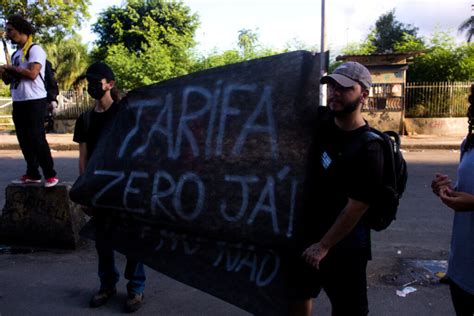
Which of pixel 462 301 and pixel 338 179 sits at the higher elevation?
pixel 338 179

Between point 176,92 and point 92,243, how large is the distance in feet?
9.42

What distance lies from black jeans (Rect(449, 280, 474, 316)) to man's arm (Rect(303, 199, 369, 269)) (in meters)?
0.65

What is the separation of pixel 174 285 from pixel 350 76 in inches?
98.2

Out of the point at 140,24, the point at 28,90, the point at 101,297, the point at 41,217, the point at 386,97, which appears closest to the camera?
the point at 101,297

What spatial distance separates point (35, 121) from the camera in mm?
4402

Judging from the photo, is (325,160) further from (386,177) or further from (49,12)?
(49,12)

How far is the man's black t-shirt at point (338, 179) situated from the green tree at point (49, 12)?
20191mm

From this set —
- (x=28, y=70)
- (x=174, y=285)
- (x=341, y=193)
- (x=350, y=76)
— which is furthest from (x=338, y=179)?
(x=28, y=70)

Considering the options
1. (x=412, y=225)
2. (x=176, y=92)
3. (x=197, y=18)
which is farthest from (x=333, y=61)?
(x=176, y=92)

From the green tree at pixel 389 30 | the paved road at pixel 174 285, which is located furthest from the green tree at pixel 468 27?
the paved road at pixel 174 285

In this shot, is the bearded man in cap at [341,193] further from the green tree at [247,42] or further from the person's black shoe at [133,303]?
the green tree at [247,42]

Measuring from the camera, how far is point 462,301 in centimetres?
221

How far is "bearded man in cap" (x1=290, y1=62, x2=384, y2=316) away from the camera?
2.03 metres

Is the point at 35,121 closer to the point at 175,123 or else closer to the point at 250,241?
the point at 175,123
